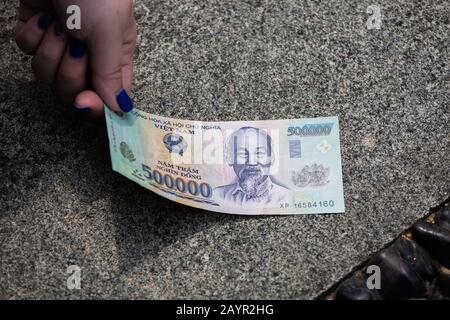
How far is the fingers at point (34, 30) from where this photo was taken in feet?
6.37

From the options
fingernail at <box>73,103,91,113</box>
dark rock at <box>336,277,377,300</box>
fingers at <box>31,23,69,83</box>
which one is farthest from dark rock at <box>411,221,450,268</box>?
fingers at <box>31,23,69,83</box>

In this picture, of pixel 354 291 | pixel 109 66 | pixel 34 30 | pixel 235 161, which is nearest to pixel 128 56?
pixel 109 66

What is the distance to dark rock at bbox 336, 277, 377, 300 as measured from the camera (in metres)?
1.84

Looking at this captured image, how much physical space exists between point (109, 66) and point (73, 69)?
0.35 feet

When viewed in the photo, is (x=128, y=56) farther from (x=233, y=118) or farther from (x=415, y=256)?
(x=415, y=256)

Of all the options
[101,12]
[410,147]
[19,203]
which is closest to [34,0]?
[101,12]

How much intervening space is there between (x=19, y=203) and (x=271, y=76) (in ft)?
2.77

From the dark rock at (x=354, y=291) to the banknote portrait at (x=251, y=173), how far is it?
0.29 metres

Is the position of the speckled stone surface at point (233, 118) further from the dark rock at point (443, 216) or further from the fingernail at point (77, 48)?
the fingernail at point (77, 48)

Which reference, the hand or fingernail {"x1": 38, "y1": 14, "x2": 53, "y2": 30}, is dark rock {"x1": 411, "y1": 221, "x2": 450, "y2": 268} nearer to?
the hand

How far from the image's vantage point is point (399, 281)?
1.87 metres

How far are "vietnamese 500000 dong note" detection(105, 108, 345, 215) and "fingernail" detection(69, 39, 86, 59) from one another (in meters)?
0.18

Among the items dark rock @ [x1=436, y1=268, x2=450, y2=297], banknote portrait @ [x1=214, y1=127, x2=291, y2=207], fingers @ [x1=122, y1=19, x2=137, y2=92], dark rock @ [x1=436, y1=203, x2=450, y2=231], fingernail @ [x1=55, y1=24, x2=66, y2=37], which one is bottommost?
dark rock @ [x1=436, y1=268, x2=450, y2=297]

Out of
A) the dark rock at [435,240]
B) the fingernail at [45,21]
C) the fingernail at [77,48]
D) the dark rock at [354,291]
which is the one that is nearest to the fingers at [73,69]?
the fingernail at [77,48]
